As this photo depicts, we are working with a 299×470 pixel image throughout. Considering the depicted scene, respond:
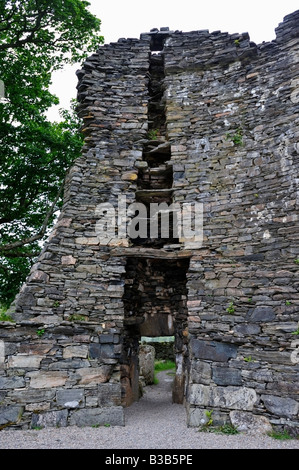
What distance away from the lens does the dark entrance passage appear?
6.80 meters

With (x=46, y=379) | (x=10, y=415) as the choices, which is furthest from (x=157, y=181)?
(x=10, y=415)

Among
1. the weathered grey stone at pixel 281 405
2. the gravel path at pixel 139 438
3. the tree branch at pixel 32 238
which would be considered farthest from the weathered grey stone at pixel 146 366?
the weathered grey stone at pixel 281 405

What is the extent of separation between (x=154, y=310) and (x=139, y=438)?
2660 mm

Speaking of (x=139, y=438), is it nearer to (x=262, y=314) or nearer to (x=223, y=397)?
(x=223, y=397)

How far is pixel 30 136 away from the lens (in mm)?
10391

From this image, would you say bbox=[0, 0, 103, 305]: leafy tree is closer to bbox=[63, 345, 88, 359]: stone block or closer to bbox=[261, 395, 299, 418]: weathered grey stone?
bbox=[63, 345, 88, 359]: stone block

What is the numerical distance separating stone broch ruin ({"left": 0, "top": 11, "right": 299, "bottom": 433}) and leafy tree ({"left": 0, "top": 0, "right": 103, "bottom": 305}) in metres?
3.02

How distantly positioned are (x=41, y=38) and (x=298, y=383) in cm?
1097

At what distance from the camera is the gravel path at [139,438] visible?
4.56 m

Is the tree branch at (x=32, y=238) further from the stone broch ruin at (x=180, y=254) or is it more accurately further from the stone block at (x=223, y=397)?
the stone block at (x=223, y=397)

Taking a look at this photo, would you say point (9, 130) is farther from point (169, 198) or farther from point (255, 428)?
point (255, 428)

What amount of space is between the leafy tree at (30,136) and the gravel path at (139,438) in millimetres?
5924

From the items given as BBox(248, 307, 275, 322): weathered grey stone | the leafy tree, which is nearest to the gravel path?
BBox(248, 307, 275, 322): weathered grey stone

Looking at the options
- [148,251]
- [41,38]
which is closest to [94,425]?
[148,251]
